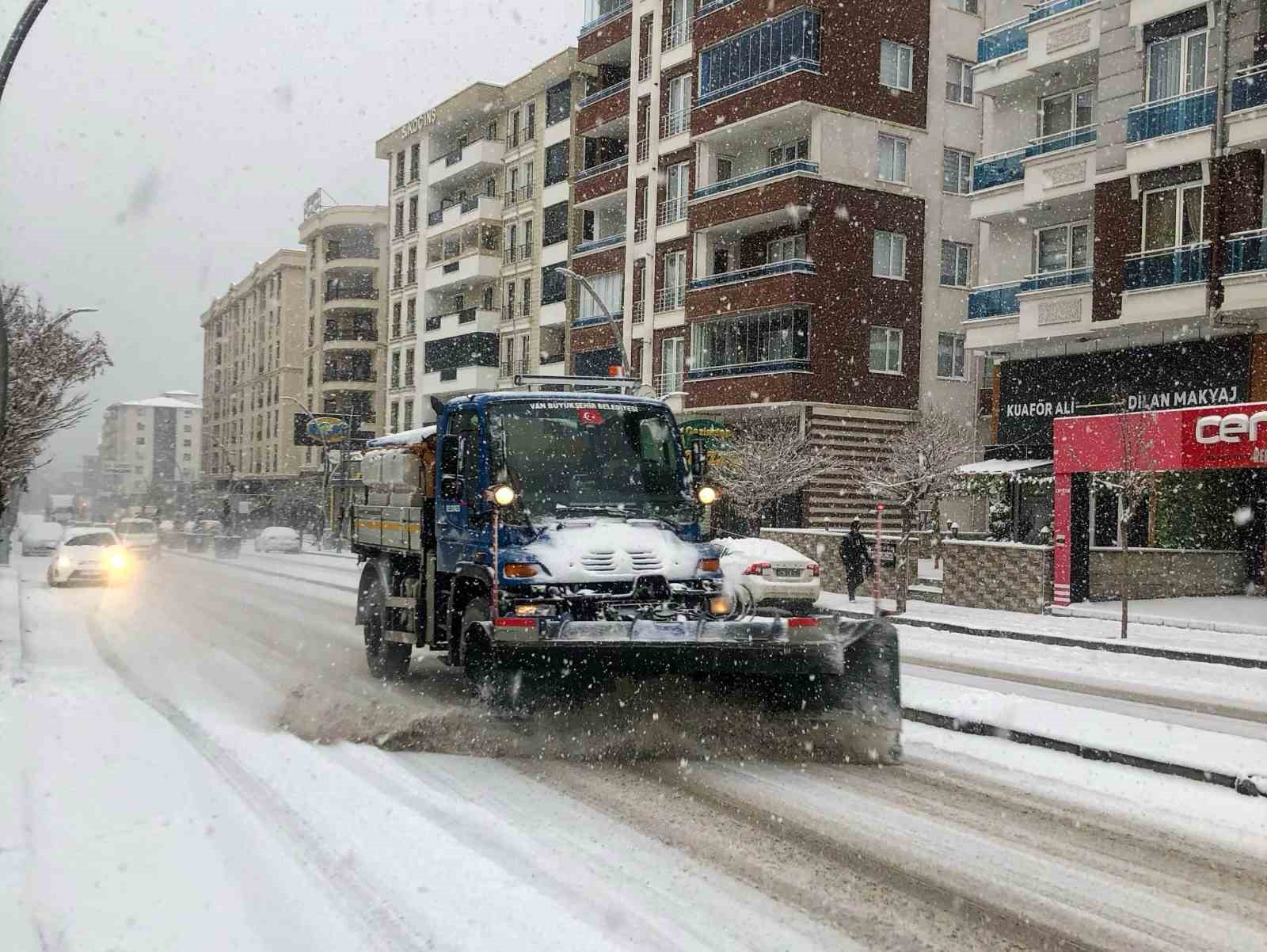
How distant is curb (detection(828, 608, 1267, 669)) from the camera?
17047 millimetres

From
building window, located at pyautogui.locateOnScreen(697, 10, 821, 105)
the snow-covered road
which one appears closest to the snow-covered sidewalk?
the snow-covered road

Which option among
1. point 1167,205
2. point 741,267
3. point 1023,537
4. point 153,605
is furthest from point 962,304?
point 153,605

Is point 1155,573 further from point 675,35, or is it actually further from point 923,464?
point 675,35

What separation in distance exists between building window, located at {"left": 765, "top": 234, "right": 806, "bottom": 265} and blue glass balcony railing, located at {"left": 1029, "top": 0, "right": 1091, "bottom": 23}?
930 cm

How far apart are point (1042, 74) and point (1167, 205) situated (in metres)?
5.66

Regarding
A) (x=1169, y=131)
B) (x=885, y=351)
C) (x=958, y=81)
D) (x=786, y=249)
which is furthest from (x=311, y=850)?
(x=958, y=81)

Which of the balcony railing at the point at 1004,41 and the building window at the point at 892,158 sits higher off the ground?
the balcony railing at the point at 1004,41

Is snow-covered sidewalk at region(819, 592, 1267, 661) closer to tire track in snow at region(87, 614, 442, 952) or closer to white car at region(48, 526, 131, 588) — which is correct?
tire track in snow at region(87, 614, 442, 952)

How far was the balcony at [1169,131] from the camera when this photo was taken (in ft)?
79.7

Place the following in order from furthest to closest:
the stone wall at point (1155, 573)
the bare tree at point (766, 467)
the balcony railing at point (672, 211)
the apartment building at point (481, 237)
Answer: the apartment building at point (481, 237)
the balcony railing at point (672, 211)
the bare tree at point (766, 467)
the stone wall at point (1155, 573)

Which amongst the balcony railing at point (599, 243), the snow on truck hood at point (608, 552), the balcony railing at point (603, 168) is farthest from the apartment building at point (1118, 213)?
the snow on truck hood at point (608, 552)

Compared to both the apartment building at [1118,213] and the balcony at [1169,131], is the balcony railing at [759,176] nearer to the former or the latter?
the apartment building at [1118,213]

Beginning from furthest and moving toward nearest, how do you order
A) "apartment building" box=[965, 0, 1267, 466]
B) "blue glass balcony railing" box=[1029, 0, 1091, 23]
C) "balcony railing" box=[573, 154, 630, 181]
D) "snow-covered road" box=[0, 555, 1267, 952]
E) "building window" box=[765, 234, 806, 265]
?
"balcony railing" box=[573, 154, 630, 181] → "building window" box=[765, 234, 806, 265] → "blue glass balcony railing" box=[1029, 0, 1091, 23] → "apartment building" box=[965, 0, 1267, 466] → "snow-covered road" box=[0, 555, 1267, 952]

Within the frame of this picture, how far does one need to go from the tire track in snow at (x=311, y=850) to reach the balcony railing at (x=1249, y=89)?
22063 mm
